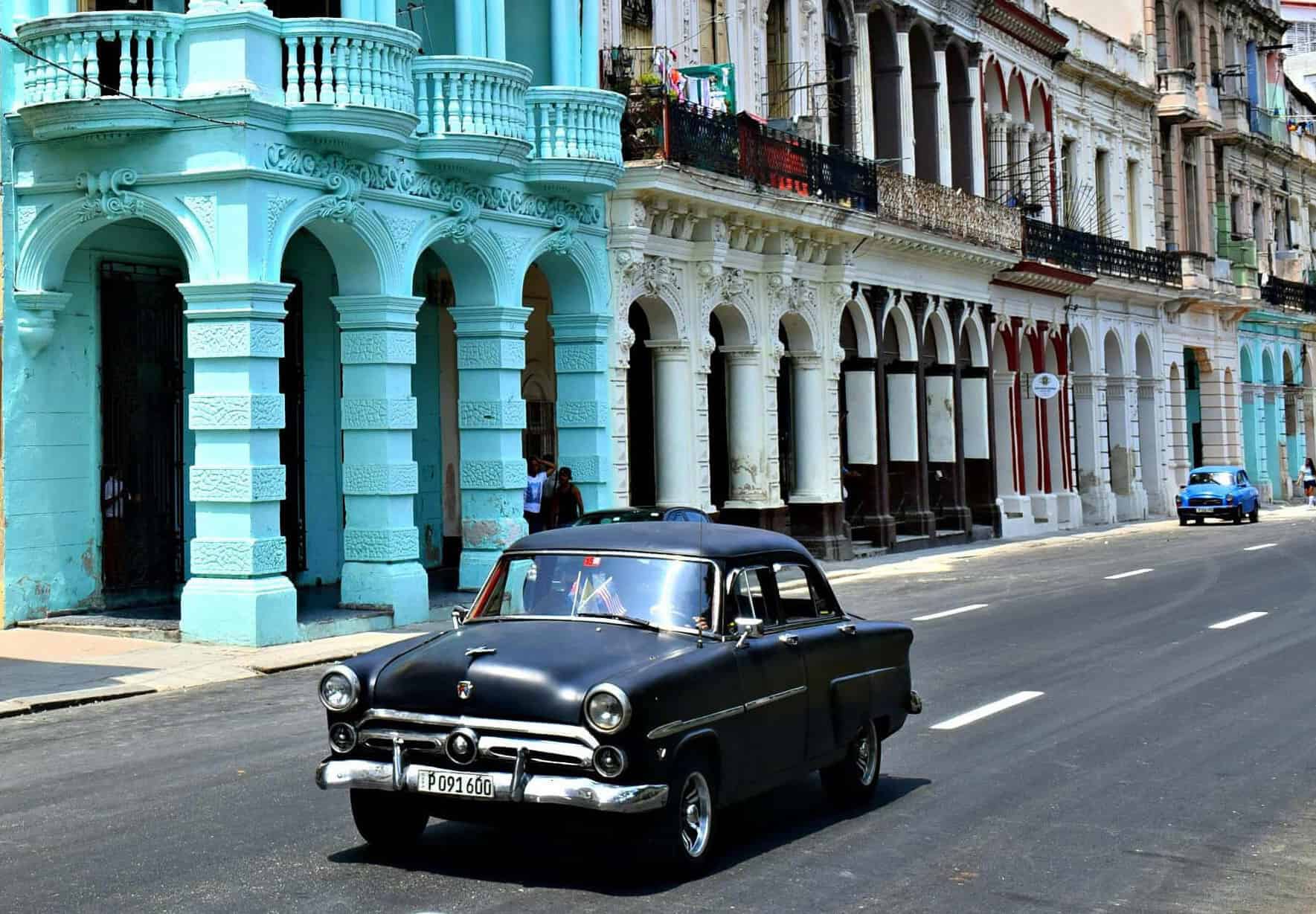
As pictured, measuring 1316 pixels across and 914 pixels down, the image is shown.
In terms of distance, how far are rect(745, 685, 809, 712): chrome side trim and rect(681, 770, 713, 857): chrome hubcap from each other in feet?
1.59

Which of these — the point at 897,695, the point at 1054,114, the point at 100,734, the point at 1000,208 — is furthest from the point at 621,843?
the point at 1054,114

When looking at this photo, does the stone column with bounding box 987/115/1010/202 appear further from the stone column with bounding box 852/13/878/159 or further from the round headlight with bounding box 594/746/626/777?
the round headlight with bounding box 594/746/626/777

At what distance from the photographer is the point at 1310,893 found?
7.21m

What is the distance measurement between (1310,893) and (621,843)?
291 cm

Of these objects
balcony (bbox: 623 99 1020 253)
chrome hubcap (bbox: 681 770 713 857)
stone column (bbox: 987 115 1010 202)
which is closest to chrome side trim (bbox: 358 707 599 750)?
chrome hubcap (bbox: 681 770 713 857)

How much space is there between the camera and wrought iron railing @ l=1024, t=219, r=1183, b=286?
131ft

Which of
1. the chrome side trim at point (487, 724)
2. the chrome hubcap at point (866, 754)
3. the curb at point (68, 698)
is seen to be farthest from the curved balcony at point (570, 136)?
the chrome side trim at point (487, 724)

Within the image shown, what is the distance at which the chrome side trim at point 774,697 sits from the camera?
Answer: 7793 mm

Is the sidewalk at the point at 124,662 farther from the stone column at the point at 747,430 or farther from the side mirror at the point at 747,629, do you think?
the stone column at the point at 747,430

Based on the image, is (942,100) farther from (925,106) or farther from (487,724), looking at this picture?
(487,724)

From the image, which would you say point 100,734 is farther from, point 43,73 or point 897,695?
point 43,73

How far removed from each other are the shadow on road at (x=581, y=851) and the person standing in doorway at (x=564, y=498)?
14272mm

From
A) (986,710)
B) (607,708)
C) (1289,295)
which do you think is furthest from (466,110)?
(1289,295)

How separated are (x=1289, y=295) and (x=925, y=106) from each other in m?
27.0
